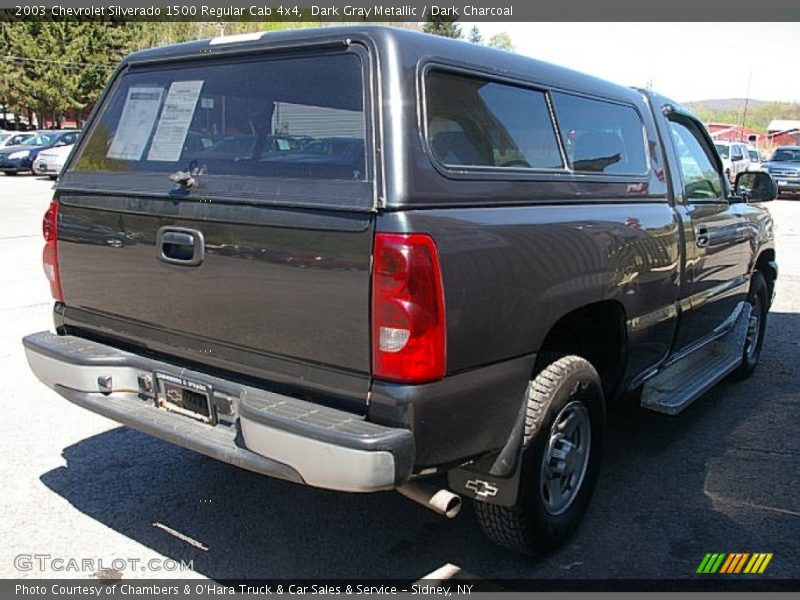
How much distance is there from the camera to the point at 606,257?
3262mm

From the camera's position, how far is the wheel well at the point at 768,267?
5.70m

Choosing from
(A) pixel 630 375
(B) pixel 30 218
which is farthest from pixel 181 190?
(B) pixel 30 218

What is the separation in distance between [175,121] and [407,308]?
150 centimetres

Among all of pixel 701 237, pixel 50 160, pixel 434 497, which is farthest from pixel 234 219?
pixel 50 160

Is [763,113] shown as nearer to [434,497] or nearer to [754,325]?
[754,325]

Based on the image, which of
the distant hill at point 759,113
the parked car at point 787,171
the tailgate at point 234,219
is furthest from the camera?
the distant hill at point 759,113

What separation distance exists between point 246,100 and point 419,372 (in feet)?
4.47

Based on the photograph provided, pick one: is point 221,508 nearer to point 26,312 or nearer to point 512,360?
point 512,360

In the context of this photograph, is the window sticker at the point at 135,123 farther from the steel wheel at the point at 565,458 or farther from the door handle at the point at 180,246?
the steel wheel at the point at 565,458

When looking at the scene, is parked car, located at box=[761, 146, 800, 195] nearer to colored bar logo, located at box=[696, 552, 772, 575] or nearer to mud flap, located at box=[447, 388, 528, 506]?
colored bar logo, located at box=[696, 552, 772, 575]

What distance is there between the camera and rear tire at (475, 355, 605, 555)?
2.90 meters

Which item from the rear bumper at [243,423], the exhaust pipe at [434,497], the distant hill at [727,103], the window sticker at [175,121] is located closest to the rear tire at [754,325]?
the exhaust pipe at [434,497]

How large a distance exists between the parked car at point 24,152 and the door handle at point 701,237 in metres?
23.7

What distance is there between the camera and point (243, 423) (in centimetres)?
256
